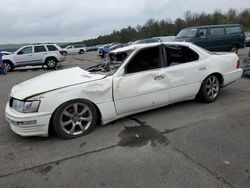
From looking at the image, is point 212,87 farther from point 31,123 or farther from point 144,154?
point 31,123

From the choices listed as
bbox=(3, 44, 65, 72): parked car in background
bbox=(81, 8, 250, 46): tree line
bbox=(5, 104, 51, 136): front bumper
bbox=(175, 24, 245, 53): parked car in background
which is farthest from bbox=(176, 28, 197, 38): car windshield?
bbox=(81, 8, 250, 46): tree line

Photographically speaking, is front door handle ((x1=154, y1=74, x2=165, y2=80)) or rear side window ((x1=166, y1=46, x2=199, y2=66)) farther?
rear side window ((x1=166, y1=46, x2=199, y2=66))

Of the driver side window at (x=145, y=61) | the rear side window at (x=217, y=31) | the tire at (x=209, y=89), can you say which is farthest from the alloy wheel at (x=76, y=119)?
the rear side window at (x=217, y=31)

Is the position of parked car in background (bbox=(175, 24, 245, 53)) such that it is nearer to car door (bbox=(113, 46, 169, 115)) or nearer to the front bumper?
car door (bbox=(113, 46, 169, 115))

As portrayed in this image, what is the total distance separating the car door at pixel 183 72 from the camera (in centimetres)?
500

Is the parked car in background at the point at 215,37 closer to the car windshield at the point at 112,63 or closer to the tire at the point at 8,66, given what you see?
the car windshield at the point at 112,63

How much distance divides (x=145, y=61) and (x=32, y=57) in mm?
14062

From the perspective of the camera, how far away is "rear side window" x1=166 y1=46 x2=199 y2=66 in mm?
5145

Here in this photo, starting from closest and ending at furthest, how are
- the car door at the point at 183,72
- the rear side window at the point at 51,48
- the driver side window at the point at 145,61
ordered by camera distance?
the driver side window at the point at 145,61
the car door at the point at 183,72
the rear side window at the point at 51,48

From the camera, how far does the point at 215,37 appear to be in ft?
48.4

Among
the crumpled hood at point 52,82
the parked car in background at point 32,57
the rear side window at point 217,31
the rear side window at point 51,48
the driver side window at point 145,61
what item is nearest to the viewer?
the crumpled hood at point 52,82

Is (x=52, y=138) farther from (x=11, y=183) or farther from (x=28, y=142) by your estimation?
(x=11, y=183)

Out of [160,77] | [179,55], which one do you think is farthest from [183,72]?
[160,77]

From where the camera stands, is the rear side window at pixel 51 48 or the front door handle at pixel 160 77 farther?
the rear side window at pixel 51 48
